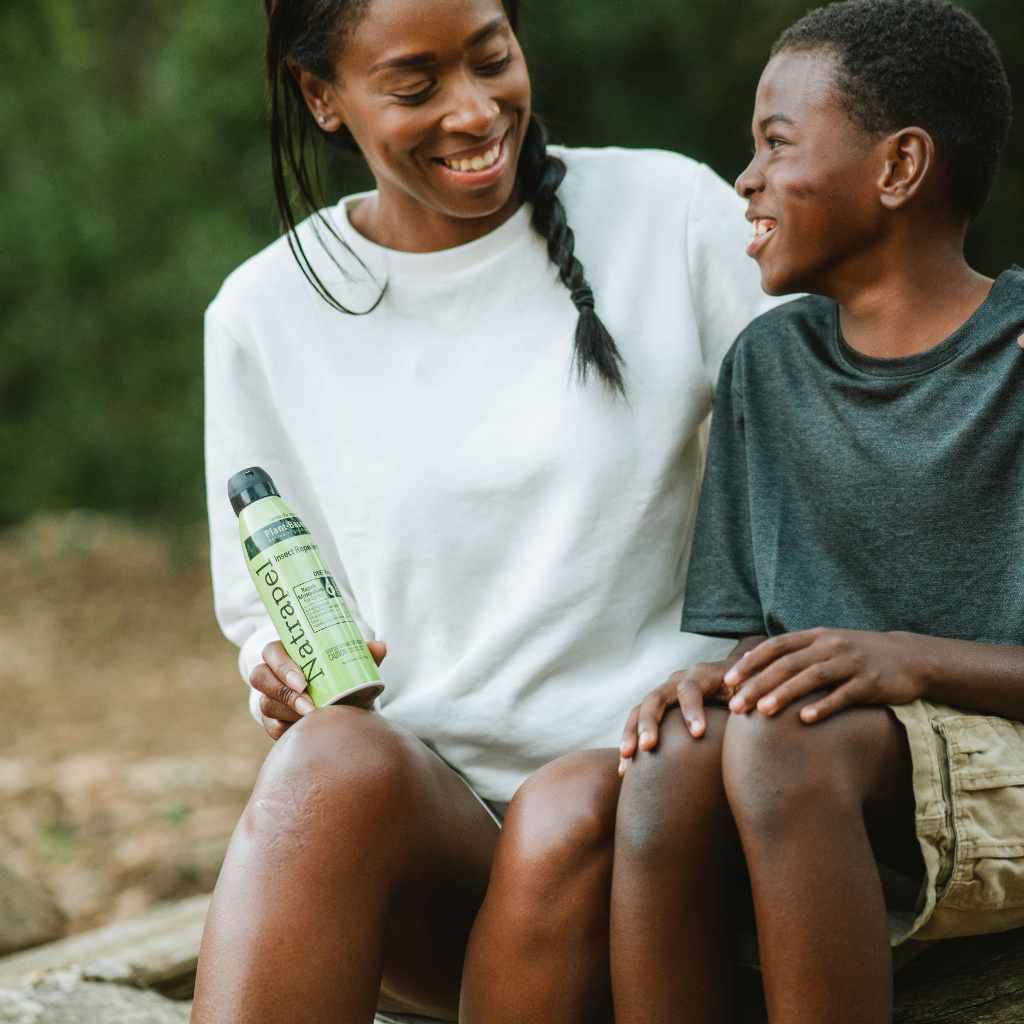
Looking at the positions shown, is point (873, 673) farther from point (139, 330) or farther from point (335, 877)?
point (139, 330)

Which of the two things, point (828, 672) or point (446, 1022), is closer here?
point (828, 672)

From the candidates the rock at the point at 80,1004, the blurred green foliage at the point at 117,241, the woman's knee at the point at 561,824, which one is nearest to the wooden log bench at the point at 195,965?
the rock at the point at 80,1004

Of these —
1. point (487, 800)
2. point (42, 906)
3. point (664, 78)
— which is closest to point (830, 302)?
point (487, 800)

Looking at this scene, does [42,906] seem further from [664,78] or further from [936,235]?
[664,78]

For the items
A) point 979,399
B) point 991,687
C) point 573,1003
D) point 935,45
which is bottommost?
point 573,1003

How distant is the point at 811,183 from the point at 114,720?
3435mm

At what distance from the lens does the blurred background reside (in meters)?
3.94

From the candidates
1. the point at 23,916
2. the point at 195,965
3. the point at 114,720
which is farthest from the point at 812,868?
the point at 114,720

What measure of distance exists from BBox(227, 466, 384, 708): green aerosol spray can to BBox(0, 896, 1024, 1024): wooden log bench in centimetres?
57

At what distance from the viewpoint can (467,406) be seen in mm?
2045

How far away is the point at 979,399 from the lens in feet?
5.56

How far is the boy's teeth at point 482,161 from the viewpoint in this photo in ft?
6.61

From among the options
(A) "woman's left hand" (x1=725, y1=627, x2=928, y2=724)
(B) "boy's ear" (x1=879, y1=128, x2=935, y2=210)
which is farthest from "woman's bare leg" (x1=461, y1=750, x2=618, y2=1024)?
(B) "boy's ear" (x1=879, y1=128, x2=935, y2=210)

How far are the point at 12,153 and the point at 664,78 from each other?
287cm
